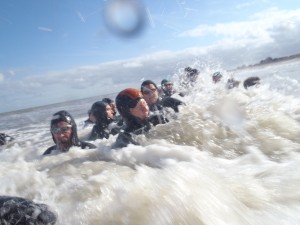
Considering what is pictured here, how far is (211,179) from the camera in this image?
3473 millimetres

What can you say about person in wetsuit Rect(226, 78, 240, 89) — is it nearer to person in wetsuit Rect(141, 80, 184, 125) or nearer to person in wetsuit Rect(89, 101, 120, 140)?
person in wetsuit Rect(141, 80, 184, 125)

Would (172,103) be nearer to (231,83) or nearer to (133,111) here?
(133,111)

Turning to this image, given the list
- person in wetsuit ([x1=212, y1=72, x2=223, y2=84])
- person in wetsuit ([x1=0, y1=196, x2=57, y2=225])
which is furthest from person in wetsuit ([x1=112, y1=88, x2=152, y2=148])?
person in wetsuit ([x1=212, y1=72, x2=223, y2=84])

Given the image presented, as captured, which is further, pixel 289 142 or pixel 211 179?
pixel 289 142

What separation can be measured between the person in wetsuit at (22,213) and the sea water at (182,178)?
16cm

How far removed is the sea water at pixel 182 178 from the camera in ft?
9.16

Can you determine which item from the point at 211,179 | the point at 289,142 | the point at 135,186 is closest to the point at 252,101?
the point at 289,142

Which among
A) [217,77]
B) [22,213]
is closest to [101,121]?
[217,77]

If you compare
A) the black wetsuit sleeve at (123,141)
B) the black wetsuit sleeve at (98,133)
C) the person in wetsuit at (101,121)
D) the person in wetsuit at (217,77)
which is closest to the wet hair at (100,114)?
the person in wetsuit at (101,121)

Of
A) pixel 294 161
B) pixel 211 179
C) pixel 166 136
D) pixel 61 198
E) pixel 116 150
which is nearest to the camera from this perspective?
pixel 61 198

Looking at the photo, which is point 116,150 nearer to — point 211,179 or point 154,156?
point 154,156

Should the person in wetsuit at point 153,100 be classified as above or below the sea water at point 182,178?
above

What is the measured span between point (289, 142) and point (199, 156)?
1.59m

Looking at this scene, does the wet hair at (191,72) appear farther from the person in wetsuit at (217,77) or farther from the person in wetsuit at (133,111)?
the person in wetsuit at (133,111)
